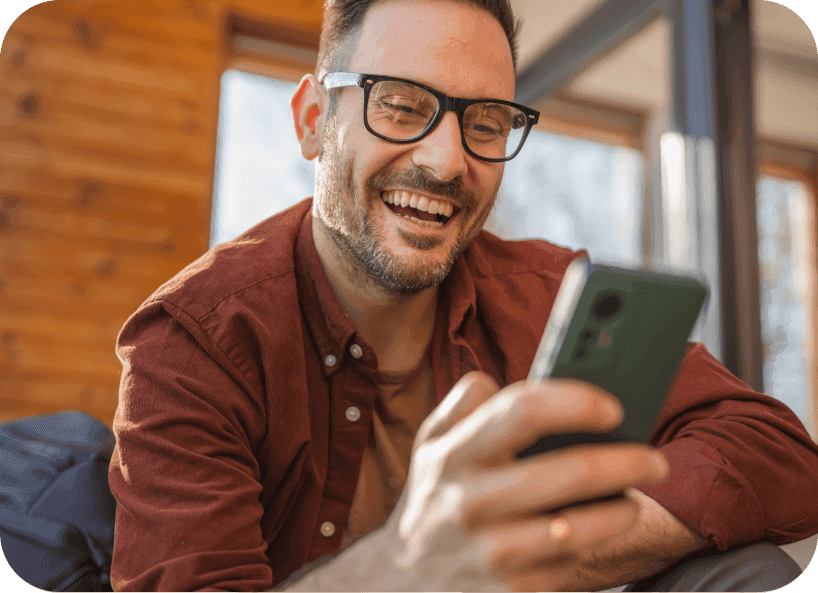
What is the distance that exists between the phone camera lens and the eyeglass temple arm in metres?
0.60

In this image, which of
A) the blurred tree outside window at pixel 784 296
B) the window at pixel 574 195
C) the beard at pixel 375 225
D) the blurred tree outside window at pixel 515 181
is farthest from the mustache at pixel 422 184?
the window at pixel 574 195

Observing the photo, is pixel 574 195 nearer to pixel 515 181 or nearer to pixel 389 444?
pixel 515 181

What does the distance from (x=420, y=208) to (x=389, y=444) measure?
1.16ft

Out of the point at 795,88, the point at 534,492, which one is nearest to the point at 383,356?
the point at 534,492

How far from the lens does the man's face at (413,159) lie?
871 millimetres

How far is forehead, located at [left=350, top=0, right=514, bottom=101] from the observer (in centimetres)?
87

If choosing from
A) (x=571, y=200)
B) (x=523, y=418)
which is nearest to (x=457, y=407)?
(x=523, y=418)

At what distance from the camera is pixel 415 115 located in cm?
87

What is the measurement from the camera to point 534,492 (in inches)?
13.8

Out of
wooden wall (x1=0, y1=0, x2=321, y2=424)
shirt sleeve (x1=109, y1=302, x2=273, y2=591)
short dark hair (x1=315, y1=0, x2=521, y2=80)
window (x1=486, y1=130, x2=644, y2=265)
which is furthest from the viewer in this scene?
window (x1=486, y1=130, x2=644, y2=265)

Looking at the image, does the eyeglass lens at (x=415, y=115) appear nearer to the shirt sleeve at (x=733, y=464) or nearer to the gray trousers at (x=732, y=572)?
the shirt sleeve at (x=733, y=464)

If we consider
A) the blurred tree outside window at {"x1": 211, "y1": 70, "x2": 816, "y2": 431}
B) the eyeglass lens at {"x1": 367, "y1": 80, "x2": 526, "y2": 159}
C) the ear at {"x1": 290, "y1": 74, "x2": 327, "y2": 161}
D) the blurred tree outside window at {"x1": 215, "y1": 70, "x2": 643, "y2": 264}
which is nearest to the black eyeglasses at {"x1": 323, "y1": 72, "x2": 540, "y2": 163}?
the eyeglass lens at {"x1": 367, "y1": 80, "x2": 526, "y2": 159}

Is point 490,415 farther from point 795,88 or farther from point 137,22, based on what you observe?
point 137,22

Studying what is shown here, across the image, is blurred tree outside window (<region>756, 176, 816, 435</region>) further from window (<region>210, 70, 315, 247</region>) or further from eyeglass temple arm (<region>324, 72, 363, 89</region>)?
window (<region>210, 70, 315, 247</region>)
